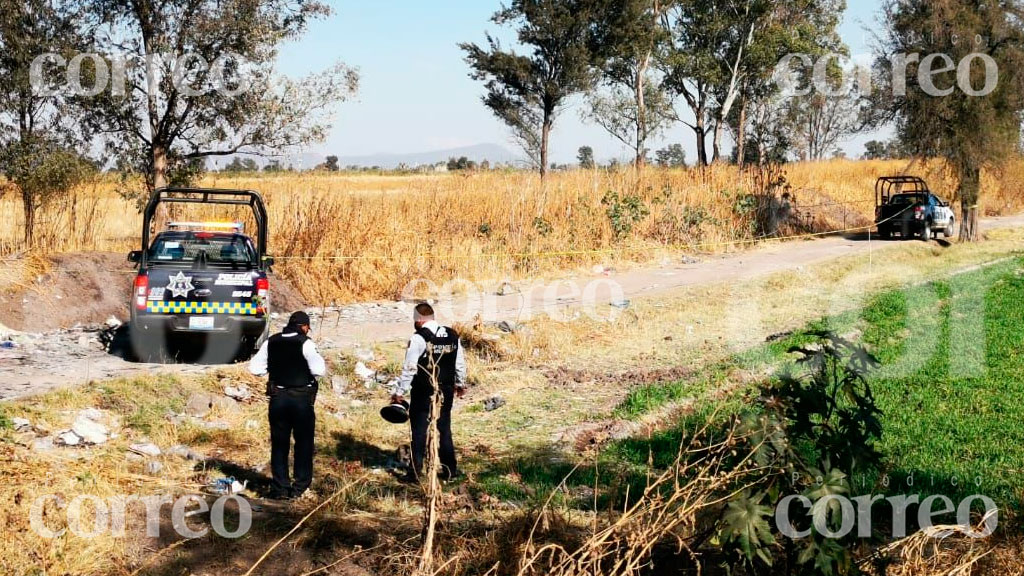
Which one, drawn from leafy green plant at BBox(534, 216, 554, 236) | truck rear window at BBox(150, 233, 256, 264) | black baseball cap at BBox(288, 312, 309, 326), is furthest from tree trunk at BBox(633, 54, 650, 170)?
black baseball cap at BBox(288, 312, 309, 326)

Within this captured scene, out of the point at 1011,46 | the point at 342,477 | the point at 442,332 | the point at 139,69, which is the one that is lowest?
the point at 342,477

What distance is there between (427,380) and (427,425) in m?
0.39

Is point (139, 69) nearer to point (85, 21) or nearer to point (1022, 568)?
point (85, 21)

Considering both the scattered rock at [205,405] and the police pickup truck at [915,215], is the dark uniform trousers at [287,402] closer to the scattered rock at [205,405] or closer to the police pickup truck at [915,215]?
the scattered rock at [205,405]

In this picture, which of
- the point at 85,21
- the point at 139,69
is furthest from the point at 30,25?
the point at 139,69

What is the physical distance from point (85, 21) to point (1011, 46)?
72.5 feet

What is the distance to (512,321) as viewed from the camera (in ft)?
47.0

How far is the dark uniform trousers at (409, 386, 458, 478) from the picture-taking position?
313 inches

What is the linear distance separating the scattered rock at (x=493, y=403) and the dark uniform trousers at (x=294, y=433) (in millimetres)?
3309

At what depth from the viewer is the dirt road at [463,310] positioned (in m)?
10.8

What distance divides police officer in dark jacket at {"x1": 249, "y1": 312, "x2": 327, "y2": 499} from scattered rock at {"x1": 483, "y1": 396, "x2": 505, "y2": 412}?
3.34m

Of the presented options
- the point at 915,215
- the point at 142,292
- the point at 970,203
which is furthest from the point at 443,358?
the point at 970,203

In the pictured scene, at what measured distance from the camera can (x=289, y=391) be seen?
7598 millimetres

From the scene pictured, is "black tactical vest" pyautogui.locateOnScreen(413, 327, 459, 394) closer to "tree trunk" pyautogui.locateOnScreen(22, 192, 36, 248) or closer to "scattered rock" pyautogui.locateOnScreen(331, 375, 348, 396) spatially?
"scattered rock" pyautogui.locateOnScreen(331, 375, 348, 396)
